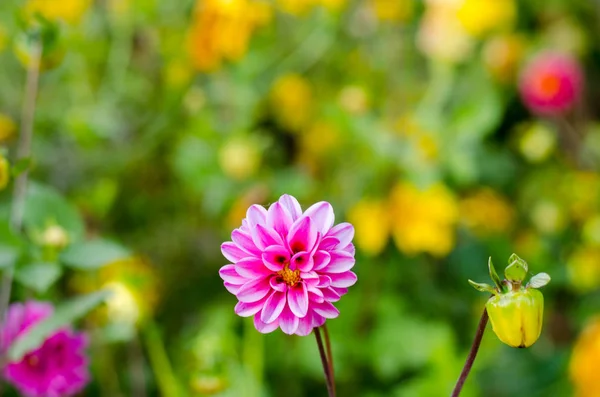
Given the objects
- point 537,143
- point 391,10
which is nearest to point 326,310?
point 537,143

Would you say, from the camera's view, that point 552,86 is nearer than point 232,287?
No

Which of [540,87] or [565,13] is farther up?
[565,13]

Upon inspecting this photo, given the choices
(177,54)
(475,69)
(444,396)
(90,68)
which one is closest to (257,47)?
(177,54)

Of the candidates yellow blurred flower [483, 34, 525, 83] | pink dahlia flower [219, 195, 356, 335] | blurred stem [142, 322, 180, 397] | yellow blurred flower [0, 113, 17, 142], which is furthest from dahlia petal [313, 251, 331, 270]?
yellow blurred flower [483, 34, 525, 83]

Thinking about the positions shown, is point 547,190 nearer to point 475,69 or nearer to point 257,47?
point 475,69

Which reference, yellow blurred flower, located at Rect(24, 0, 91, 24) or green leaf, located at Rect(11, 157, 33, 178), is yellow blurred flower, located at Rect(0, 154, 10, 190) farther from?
yellow blurred flower, located at Rect(24, 0, 91, 24)

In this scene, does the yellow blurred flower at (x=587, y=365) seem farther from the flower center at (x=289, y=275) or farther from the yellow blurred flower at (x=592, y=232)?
the flower center at (x=289, y=275)

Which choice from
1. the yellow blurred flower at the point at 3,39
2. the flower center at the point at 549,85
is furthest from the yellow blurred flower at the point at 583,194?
the yellow blurred flower at the point at 3,39

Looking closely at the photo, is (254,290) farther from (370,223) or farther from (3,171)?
(370,223)
